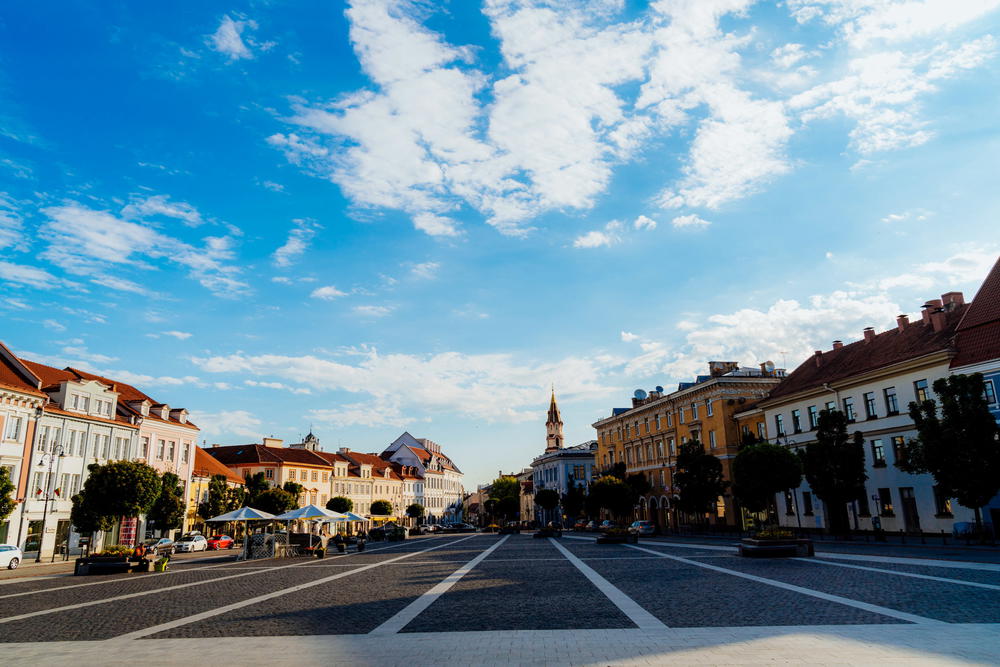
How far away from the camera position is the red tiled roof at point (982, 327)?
33.3 metres

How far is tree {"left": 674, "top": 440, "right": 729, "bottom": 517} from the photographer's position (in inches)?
2012

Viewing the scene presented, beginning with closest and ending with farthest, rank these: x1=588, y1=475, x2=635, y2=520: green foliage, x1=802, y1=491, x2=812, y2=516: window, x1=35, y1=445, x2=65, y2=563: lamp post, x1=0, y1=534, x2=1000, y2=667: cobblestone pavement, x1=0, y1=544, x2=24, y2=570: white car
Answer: x1=0, y1=534, x2=1000, y2=667: cobblestone pavement < x1=0, y1=544, x2=24, y2=570: white car < x1=35, y1=445, x2=65, y2=563: lamp post < x1=802, y1=491, x2=812, y2=516: window < x1=588, y1=475, x2=635, y2=520: green foliage

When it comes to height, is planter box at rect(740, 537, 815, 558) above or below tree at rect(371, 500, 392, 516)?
below

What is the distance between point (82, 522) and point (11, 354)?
12.1 meters

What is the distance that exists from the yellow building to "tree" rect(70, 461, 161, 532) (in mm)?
41143

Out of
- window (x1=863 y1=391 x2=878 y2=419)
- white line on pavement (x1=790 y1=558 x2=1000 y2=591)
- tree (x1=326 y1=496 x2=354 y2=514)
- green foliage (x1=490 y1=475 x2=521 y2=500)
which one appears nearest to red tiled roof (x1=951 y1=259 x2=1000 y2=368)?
window (x1=863 y1=391 x2=878 y2=419)

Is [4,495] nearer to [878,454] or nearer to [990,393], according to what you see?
[990,393]

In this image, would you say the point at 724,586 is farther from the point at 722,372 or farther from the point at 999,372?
the point at 722,372

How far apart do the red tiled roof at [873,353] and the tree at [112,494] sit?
43.9m

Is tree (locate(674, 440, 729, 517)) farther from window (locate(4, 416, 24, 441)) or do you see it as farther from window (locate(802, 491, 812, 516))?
window (locate(4, 416, 24, 441))

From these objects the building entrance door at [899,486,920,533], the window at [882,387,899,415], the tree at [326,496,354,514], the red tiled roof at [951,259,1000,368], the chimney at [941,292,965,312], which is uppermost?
the chimney at [941,292,965,312]

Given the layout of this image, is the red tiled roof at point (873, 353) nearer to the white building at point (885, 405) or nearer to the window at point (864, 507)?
the white building at point (885, 405)

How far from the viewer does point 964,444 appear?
2925 cm

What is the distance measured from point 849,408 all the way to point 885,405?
3.81 m
